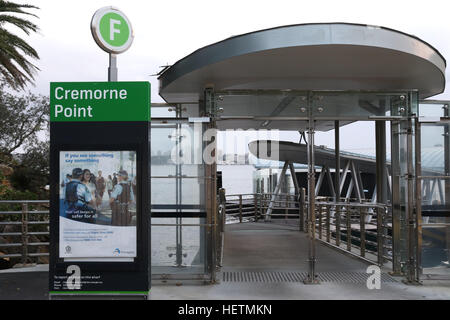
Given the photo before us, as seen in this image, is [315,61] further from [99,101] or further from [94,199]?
[94,199]

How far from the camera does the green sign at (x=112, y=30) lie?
498 cm

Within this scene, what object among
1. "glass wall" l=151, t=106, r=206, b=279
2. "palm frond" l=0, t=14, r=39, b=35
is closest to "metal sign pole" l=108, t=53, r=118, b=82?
"glass wall" l=151, t=106, r=206, b=279

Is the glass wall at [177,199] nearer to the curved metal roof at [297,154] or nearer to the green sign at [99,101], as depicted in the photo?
the green sign at [99,101]

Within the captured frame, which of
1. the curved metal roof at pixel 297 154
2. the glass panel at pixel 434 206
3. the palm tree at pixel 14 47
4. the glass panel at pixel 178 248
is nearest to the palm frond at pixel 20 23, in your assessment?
the palm tree at pixel 14 47

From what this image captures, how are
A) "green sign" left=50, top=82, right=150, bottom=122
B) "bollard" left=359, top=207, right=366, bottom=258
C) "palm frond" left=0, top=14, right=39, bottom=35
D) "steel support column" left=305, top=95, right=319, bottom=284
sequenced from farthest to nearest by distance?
"palm frond" left=0, top=14, right=39, bottom=35, "bollard" left=359, top=207, right=366, bottom=258, "steel support column" left=305, top=95, right=319, bottom=284, "green sign" left=50, top=82, right=150, bottom=122

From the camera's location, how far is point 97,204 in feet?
15.1

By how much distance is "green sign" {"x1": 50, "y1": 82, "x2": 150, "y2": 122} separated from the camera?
4.60 m

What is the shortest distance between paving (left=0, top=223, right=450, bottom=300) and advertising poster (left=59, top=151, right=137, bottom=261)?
1655 millimetres

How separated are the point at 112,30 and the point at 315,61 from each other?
265 cm

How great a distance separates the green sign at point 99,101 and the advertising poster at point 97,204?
1.18ft

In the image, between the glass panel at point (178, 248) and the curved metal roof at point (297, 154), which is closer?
the glass panel at point (178, 248)

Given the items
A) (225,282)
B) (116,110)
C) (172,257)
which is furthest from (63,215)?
(225,282)

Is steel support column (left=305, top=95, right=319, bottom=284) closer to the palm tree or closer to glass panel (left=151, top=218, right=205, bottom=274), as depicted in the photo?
glass panel (left=151, top=218, right=205, bottom=274)

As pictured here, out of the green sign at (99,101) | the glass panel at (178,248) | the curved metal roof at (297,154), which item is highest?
the curved metal roof at (297,154)
